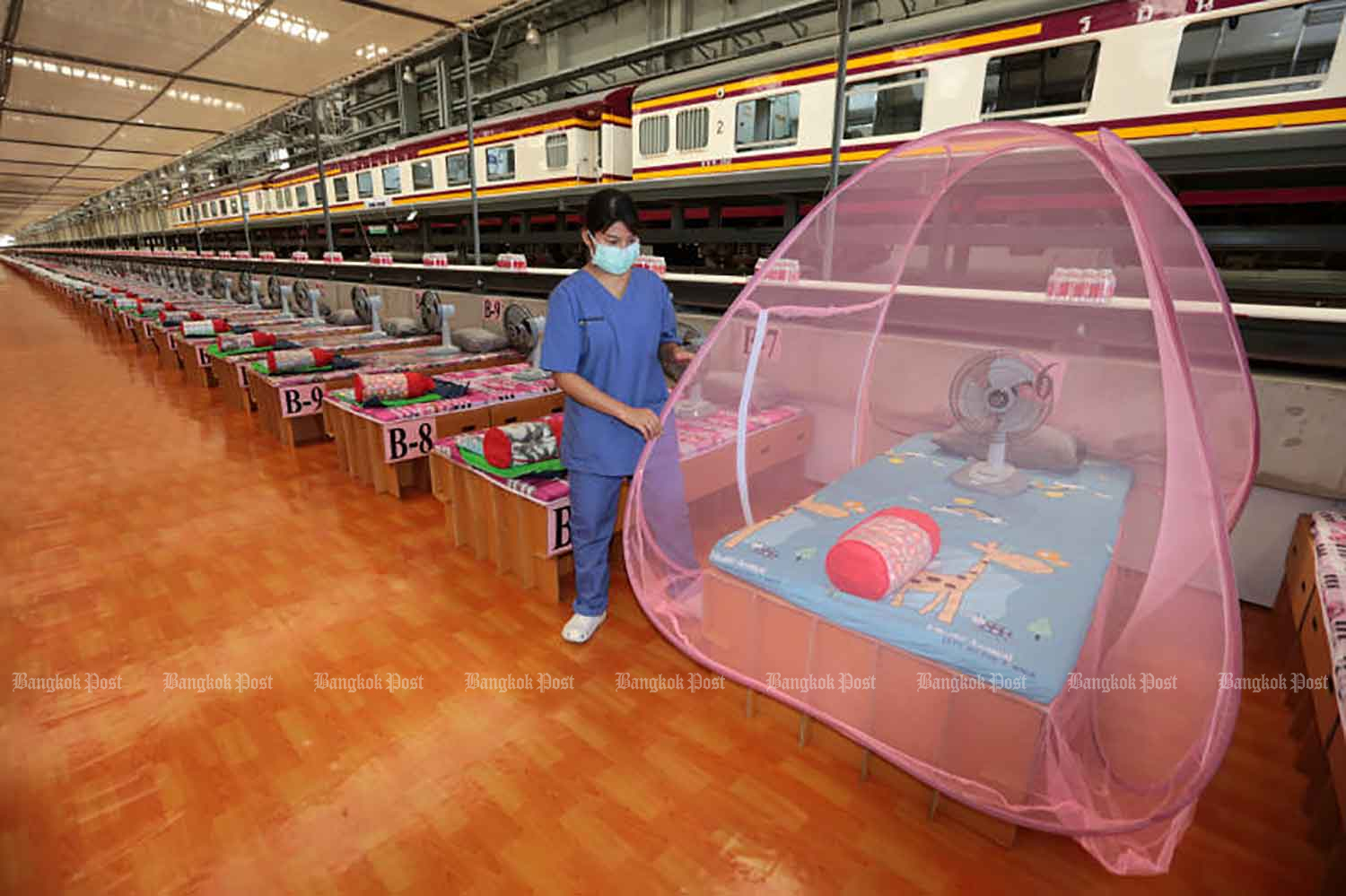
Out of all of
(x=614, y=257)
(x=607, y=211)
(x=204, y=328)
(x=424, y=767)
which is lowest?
(x=424, y=767)

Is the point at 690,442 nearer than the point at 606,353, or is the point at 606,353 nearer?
the point at 606,353

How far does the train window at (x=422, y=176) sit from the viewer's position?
26.7ft

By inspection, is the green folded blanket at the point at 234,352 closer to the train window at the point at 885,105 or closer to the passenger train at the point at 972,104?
the passenger train at the point at 972,104

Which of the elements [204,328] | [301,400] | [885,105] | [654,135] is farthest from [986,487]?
[204,328]

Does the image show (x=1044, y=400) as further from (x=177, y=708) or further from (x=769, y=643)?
(x=177, y=708)

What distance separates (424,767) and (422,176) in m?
8.61

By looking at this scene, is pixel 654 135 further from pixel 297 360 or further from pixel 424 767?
pixel 424 767

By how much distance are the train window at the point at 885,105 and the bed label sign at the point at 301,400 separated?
4.84 m

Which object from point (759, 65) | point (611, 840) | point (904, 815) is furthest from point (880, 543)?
point (759, 65)

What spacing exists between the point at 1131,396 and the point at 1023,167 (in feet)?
4.77

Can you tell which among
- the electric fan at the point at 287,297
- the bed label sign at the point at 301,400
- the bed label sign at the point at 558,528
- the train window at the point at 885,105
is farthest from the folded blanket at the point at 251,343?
the train window at the point at 885,105

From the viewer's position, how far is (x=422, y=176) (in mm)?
8320

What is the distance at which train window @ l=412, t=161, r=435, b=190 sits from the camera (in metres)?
8.15

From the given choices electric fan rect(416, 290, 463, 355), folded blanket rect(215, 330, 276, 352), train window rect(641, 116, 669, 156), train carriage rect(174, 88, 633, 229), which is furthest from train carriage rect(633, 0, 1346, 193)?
folded blanket rect(215, 330, 276, 352)
